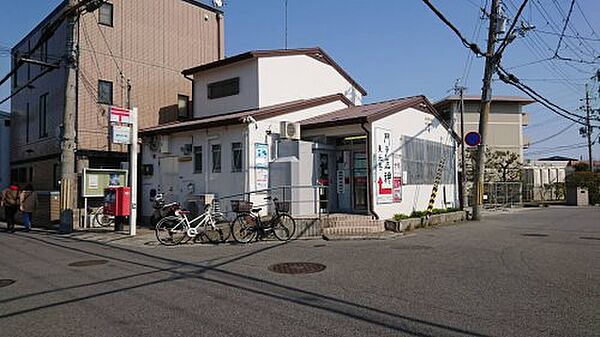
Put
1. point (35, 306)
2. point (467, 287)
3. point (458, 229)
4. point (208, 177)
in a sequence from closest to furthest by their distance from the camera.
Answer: point (35, 306)
point (467, 287)
point (458, 229)
point (208, 177)

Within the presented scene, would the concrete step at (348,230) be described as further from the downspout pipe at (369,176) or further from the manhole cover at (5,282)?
the manhole cover at (5,282)

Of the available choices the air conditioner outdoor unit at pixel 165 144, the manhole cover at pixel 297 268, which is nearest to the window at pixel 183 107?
the air conditioner outdoor unit at pixel 165 144

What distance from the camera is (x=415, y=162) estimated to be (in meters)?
18.5

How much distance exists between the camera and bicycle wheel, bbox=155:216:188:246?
12836 millimetres

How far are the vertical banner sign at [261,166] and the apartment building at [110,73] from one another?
9.06m

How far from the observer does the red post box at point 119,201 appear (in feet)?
50.0

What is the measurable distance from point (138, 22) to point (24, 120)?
9.96 m

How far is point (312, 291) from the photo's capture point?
23.2 ft

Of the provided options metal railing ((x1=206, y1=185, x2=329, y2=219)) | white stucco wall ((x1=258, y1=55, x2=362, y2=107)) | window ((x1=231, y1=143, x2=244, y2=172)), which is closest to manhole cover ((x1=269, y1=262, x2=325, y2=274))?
metal railing ((x1=206, y1=185, x2=329, y2=219))

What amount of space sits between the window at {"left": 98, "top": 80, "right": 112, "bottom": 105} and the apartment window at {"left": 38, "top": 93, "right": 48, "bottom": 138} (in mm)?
4335

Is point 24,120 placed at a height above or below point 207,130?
above

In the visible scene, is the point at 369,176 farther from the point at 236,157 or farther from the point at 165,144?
the point at 165,144

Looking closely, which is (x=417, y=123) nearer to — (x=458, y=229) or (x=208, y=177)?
(x=458, y=229)

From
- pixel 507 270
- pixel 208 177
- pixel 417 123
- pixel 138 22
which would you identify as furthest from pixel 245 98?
pixel 507 270
